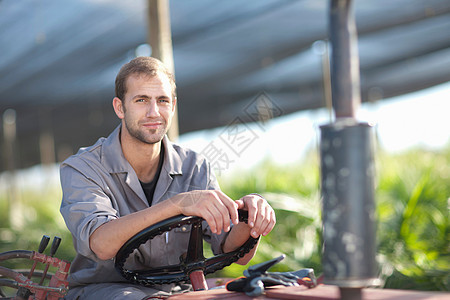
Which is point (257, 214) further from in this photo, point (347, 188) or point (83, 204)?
point (347, 188)

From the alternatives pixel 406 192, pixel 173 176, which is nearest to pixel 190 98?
pixel 406 192

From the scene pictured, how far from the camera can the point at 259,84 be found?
32.9 feet

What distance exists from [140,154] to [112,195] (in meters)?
0.21

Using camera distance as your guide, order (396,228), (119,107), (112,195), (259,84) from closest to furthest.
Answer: (112,195) < (119,107) < (396,228) < (259,84)

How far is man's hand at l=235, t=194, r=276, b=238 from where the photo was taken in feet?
4.95

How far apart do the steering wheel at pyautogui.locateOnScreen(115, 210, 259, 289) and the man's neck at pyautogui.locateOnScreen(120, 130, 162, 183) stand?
1.28ft

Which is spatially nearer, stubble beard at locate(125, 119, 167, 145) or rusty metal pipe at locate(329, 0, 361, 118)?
rusty metal pipe at locate(329, 0, 361, 118)

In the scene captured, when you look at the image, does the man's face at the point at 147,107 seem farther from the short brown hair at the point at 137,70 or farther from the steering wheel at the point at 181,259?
the steering wheel at the point at 181,259

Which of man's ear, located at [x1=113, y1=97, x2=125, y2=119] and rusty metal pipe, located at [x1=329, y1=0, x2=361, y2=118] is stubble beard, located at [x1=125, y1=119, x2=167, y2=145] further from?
rusty metal pipe, located at [x1=329, y1=0, x2=361, y2=118]

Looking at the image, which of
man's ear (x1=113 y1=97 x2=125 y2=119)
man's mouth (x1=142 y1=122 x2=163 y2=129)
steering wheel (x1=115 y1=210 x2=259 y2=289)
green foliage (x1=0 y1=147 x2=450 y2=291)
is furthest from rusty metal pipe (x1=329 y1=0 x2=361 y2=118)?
green foliage (x1=0 y1=147 x2=450 y2=291)

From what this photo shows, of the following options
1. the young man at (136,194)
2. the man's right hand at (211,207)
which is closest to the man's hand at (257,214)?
the young man at (136,194)

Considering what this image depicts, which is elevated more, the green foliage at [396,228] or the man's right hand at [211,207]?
the man's right hand at [211,207]

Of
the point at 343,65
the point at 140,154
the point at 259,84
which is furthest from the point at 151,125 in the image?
the point at 259,84

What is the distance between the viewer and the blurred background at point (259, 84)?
131 inches
